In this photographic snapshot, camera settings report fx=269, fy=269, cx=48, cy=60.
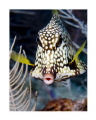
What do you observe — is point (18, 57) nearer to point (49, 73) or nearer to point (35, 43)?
point (35, 43)

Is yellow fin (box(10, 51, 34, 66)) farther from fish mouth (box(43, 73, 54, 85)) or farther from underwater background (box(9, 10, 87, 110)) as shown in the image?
fish mouth (box(43, 73, 54, 85))

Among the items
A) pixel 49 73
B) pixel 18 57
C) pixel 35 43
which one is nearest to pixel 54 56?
pixel 49 73

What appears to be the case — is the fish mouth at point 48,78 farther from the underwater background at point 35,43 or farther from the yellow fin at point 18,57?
the yellow fin at point 18,57

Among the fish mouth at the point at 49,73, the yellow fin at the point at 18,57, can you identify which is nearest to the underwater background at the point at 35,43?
the yellow fin at the point at 18,57

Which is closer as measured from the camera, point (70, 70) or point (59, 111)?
point (70, 70)
